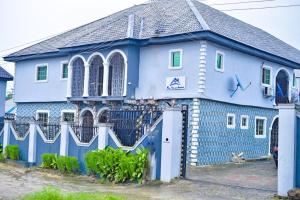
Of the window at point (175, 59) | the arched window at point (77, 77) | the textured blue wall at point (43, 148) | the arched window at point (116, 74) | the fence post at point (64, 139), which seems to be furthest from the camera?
the arched window at point (77, 77)

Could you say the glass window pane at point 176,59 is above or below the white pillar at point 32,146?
above

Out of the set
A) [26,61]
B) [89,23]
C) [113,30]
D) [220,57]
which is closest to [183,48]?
[220,57]

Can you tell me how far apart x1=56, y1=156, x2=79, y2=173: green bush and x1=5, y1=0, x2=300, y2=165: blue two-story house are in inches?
175

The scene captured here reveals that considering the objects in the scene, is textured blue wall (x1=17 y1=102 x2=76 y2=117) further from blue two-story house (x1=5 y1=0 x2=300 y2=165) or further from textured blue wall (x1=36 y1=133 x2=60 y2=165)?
textured blue wall (x1=36 y1=133 x2=60 y2=165)

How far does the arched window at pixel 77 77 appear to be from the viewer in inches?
900

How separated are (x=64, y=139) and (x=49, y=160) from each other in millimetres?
1089

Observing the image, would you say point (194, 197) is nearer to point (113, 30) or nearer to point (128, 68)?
point (128, 68)

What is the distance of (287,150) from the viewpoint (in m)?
11.2

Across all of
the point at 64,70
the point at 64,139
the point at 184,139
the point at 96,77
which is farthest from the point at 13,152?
the point at 184,139

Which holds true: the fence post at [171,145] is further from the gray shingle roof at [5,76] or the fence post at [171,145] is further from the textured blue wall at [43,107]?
the gray shingle roof at [5,76]

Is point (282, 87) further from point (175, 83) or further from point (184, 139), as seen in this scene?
point (184, 139)

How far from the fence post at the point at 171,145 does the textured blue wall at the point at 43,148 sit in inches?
220

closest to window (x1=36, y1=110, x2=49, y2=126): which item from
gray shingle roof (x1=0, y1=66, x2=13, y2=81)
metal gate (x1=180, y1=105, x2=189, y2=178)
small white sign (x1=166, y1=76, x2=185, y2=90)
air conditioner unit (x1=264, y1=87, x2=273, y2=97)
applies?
gray shingle roof (x1=0, y1=66, x2=13, y2=81)

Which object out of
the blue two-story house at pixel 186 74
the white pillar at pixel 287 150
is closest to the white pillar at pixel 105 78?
the blue two-story house at pixel 186 74
